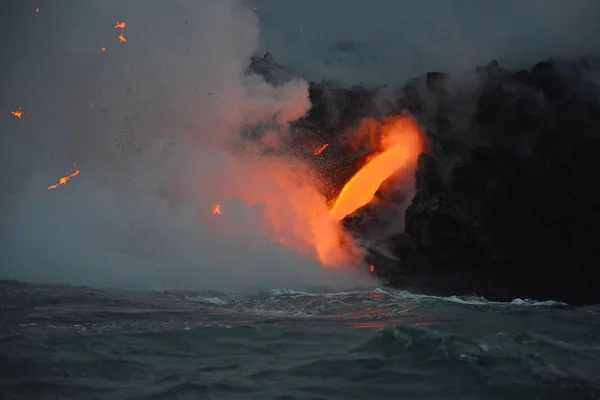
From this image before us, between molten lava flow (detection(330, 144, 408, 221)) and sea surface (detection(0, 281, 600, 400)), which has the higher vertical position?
molten lava flow (detection(330, 144, 408, 221))

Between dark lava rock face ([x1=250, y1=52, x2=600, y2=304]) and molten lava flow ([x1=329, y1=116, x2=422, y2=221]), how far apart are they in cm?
133

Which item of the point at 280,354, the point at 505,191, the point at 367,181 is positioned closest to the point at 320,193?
the point at 367,181

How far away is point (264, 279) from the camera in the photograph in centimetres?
2509

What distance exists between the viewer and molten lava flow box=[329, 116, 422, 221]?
3027 cm

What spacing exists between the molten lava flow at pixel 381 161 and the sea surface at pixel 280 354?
15863 mm

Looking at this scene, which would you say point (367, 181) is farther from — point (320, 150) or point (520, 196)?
point (520, 196)

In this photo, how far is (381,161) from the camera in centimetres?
3216

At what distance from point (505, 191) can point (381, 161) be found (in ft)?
27.7

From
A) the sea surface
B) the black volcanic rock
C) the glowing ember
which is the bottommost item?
the sea surface

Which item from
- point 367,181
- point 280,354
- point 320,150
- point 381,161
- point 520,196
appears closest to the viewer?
point 280,354

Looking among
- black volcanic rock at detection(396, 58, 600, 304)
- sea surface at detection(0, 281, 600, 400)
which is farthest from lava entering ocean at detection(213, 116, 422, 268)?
sea surface at detection(0, 281, 600, 400)

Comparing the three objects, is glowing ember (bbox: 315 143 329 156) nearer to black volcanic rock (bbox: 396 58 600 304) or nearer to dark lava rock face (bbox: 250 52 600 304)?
dark lava rock face (bbox: 250 52 600 304)

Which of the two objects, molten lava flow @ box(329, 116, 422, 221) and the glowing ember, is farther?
the glowing ember

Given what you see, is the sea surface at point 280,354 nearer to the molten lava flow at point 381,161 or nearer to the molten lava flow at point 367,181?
the molten lava flow at point 381,161
